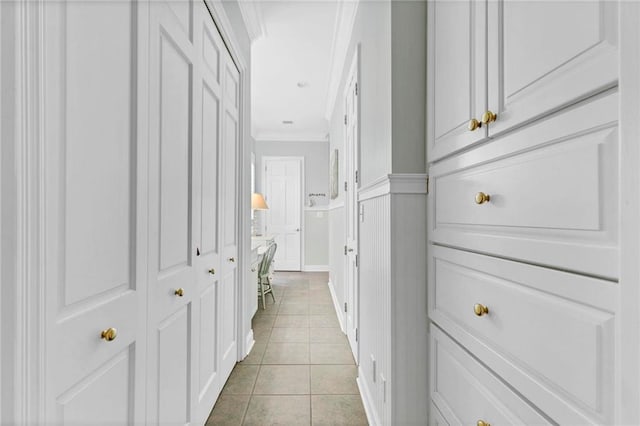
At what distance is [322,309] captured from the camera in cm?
397

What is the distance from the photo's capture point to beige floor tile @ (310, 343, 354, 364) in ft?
8.42

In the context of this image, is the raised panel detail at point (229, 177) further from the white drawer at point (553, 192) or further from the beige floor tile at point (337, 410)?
the white drawer at point (553, 192)

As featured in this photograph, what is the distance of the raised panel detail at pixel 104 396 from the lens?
757 millimetres

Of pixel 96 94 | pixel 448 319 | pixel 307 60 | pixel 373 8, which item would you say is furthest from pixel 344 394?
pixel 307 60

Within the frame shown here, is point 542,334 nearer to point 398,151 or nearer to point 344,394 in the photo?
point 398,151

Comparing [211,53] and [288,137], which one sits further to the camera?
[288,137]

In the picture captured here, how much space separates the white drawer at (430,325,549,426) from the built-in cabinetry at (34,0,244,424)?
40.2 inches

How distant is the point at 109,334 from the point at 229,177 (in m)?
1.52

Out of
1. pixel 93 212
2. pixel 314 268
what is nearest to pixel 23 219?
pixel 93 212

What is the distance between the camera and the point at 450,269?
3.61 feet

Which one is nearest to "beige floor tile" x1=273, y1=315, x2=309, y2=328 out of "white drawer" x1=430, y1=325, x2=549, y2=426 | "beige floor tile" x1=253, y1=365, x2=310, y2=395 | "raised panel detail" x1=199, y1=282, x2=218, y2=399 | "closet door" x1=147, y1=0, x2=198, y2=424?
"beige floor tile" x1=253, y1=365, x2=310, y2=395

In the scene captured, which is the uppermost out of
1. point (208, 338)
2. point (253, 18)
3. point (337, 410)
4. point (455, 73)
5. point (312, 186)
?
point (253, 18)

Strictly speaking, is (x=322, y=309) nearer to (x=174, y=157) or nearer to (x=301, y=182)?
(x=174, y=157)

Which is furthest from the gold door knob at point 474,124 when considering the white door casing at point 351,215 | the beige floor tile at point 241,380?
the beige floor tile at point 241,380
